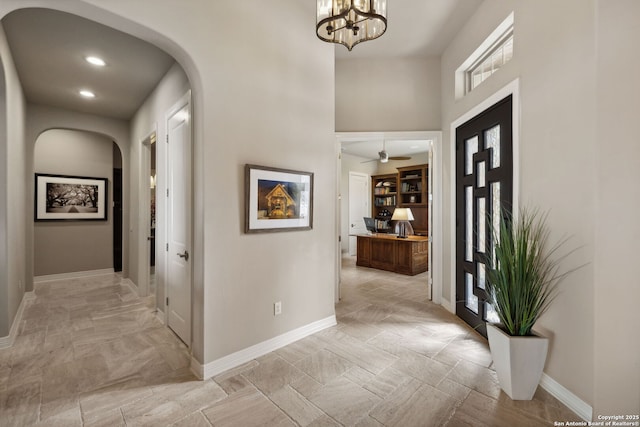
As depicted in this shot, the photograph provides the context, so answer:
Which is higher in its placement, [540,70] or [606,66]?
[540,70]

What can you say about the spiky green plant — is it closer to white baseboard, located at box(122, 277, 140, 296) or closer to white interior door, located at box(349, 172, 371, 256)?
white baseboard, located at box(122, 277, 140, 296)

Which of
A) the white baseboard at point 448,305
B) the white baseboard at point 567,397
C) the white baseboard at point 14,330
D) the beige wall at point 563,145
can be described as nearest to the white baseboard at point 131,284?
the white baseboard at point 14,330

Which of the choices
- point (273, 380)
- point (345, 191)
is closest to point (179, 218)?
point (273, 380)

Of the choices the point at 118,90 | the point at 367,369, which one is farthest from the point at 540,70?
the point at 118,90

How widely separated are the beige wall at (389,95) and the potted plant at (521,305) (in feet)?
Result: 7.83

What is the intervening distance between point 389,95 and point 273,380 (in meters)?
3.69

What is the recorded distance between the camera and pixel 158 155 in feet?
11.5

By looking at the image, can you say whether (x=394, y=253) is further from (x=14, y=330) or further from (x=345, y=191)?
(x=14, y=330)

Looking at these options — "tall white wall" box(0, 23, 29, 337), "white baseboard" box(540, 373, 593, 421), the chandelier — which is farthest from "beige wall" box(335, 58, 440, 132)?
"tall white wall" box(0, 23, 29, 337)

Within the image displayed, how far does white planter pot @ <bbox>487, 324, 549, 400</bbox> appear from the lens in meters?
1.91

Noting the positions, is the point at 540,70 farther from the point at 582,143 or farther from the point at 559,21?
the point at 582,143

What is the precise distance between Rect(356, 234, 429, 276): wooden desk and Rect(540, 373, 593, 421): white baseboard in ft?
11.4

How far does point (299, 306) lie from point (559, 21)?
120 inches

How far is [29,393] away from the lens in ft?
6.63
